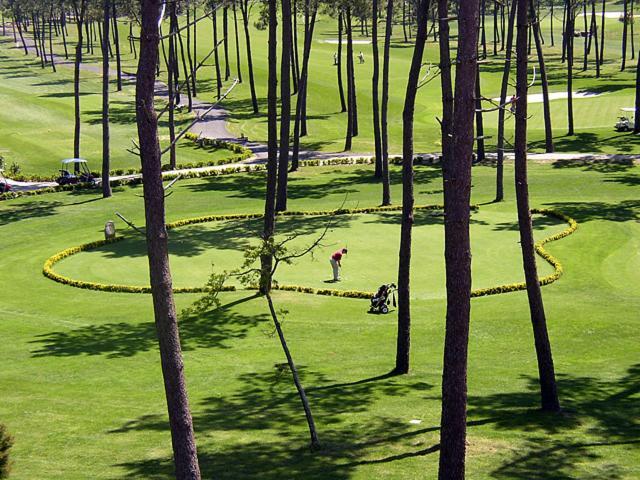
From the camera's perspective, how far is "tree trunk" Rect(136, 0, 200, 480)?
13.5 metres

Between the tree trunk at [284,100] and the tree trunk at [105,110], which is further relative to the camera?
the tree trunk at [105,110]

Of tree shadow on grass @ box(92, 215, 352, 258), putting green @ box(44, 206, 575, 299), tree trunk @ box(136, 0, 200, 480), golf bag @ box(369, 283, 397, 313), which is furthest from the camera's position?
tree shadow on grass @ box(92, 215, 352, 258)

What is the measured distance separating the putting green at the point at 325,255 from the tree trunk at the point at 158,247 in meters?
18.3

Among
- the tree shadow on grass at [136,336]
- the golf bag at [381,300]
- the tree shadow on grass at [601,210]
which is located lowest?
the tree shadow on grass at [601,210]

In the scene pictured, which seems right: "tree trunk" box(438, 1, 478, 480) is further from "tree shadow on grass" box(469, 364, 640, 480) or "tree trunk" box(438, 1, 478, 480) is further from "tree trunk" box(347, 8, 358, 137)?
"tree trunk" box(347, 8, 358, 137)

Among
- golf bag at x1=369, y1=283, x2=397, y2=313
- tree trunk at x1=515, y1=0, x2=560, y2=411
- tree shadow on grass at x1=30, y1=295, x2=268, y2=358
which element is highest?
tree trunk at x1=515, y1=0, x2=560, y2=411

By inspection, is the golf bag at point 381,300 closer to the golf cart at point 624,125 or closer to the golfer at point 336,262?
the golfer at point 336,262

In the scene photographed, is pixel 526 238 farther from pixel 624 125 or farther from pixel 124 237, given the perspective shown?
pixel 624 125

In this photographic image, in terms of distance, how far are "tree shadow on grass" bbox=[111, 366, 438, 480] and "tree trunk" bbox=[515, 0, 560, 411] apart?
3.21 meters

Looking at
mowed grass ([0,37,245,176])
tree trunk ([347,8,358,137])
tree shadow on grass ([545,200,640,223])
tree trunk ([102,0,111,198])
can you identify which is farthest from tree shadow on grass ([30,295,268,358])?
tree trunk ([347,8,358,137])

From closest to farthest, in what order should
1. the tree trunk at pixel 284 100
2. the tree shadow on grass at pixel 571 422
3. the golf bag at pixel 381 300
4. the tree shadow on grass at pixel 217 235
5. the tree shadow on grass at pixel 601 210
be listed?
the tree shadow on grass at pixel 571 422 → the golf bag at pixel 381 300 → the tree trunk at pixel 284 100 → the tree shadow on grass at pixel 217 235 → the tree shadow on grass at pixel 601 210

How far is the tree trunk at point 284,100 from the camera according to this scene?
138ft

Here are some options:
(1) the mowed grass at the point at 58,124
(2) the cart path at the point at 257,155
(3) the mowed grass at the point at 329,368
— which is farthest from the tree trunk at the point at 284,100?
(1) the mowed grass at the point at 58,124

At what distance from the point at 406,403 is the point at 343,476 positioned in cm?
562
